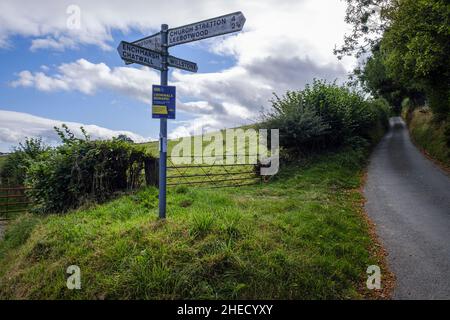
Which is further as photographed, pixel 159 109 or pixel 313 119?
pixel 313 119

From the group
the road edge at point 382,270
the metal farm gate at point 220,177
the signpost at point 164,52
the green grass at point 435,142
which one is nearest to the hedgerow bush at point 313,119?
the metal farm gate at point 220,177

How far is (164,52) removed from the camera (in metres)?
5.56

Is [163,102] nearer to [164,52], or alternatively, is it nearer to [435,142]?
[164,52]

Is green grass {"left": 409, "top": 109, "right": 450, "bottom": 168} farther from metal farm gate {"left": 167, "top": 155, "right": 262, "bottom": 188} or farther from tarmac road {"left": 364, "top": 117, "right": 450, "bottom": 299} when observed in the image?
metal farm gate {"left": 167, "top": 155, "right": 262, "bottom": 188}

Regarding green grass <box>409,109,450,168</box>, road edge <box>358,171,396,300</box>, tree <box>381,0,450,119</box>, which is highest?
tree <box>381,0,450,119</box>

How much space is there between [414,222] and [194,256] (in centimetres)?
621

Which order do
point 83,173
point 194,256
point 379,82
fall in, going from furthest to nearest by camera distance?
point 379,82 → point 83,173 → point 194,256

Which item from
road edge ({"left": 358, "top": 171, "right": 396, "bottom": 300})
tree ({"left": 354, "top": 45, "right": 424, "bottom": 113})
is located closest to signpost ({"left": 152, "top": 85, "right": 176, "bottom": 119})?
road edge ({"left": 358, "top": 171, "right": 396, "bottom": 300})

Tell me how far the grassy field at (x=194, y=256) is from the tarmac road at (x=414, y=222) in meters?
0.58

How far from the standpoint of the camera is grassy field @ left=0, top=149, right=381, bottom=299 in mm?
4207

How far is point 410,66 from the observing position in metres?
15.5

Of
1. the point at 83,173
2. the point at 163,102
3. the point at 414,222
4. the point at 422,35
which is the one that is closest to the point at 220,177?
the point at 83,173

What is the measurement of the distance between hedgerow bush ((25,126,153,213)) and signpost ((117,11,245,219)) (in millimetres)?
4150
